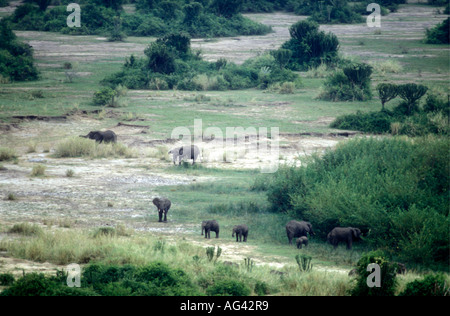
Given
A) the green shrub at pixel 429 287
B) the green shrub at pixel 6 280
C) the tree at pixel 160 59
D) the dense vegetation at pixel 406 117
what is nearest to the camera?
the green shrub at pixel 429 287

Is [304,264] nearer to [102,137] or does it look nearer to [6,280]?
[6,280]

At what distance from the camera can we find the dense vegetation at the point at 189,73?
3962 cm

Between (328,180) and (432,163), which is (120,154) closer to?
(328,180)

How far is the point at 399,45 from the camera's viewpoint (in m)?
56.4

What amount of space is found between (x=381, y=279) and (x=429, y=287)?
84 centimetres

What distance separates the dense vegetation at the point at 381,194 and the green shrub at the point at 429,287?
290cm

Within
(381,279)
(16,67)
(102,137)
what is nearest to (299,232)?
(381,279)

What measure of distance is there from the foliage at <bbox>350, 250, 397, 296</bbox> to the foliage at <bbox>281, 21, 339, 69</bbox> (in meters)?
35.8

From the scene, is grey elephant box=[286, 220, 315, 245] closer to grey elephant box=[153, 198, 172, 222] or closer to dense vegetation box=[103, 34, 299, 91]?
grey elephant box=[153, 198, 172, 222]

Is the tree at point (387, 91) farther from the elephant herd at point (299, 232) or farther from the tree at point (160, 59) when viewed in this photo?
the elephant herd at point (299, 232)

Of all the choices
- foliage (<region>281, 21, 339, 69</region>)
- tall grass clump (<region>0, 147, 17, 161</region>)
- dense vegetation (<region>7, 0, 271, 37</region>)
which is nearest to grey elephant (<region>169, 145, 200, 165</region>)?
tall grass clump (<region>0, 147, 17, 161</region>)

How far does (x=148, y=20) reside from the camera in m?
64.5

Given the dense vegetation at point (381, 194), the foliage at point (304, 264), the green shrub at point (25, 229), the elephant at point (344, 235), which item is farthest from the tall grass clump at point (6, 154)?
the foliage at point (304, 264)

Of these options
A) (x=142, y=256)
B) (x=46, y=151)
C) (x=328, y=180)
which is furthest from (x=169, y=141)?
(x=142, y=256)
